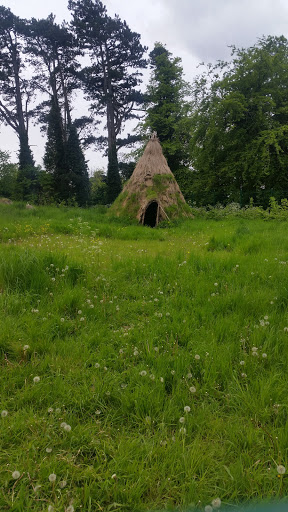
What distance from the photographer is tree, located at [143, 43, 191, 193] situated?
26.9 metres

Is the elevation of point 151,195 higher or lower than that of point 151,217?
higher

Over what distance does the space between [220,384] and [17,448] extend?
1.53 metres

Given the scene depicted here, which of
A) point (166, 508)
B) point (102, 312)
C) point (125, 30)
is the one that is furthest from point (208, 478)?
point (125, 30)

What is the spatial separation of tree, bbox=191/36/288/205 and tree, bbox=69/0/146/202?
10112mm

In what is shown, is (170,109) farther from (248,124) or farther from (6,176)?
(6,176)

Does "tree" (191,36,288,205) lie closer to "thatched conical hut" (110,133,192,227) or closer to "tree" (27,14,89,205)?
"thatched conical hut" (110,133,192,227)

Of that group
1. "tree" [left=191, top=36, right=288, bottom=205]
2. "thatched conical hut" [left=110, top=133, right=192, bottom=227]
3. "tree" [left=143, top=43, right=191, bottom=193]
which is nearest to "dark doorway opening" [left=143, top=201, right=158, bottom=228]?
"thatched conical hut" [left=110, top=133, right=192, bottom=227]

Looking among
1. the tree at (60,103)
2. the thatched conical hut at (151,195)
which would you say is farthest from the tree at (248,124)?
the tree at (60,103)

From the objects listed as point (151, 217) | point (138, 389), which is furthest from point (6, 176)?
point (138, 389)

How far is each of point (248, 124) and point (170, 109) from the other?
33.6ft

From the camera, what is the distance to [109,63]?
2888 cm

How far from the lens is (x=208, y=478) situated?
4.93ft

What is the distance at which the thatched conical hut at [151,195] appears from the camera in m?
13.2

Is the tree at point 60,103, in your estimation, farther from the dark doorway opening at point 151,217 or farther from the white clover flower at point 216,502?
the white clover flower at point 216,502
